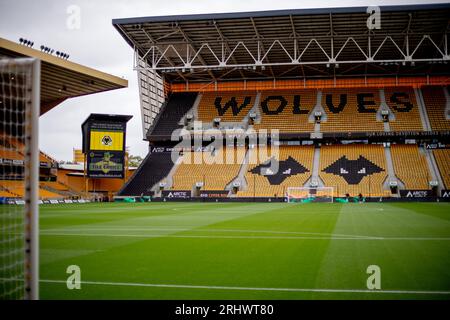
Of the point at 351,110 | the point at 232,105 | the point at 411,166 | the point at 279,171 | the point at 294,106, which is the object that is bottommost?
the point at 279,171

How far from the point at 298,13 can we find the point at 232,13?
18.7 ft

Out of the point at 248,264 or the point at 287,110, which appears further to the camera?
the point at 287,110

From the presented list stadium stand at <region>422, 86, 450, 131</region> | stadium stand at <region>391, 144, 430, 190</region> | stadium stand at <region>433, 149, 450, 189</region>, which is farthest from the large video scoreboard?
stadium stand at <region>422, 86, 450, 131</region>

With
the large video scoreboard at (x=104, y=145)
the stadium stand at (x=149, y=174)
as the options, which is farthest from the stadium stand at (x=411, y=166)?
the large video scoreboard at (x=104, y=145)

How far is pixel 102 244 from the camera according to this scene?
35.3 feet

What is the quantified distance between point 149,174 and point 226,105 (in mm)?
12646

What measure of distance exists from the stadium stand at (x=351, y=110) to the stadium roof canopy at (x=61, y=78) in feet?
76.0

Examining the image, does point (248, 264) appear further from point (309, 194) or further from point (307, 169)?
point (307, 169)

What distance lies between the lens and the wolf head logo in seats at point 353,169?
44938 mm

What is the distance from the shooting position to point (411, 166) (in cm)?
4503

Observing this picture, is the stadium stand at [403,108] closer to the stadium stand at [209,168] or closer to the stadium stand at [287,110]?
the stadium stand at [287,110]

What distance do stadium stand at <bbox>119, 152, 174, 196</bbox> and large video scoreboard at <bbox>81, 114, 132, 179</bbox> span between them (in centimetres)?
389

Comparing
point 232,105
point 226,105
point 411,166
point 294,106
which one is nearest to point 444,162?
point 411,166
